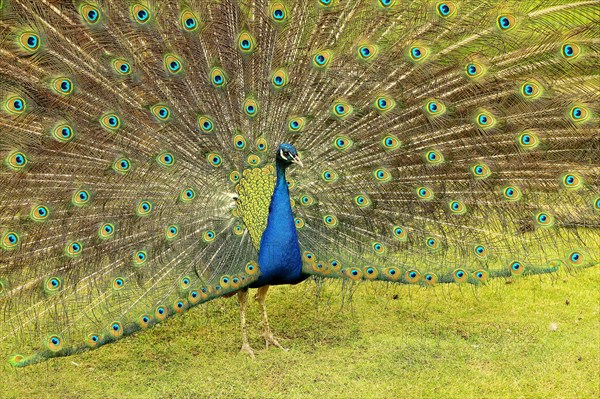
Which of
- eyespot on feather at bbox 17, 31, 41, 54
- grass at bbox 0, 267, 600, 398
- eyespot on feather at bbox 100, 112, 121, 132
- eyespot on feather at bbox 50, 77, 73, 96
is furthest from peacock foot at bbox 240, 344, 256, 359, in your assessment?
eyespot on feather at bbox 17, 31, 41, 54

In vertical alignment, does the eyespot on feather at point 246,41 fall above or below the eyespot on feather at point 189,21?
below

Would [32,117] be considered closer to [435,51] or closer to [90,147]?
[90,147]

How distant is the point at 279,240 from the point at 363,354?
131 cm

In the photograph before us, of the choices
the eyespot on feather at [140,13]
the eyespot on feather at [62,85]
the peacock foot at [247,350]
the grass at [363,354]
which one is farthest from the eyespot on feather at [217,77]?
the peacock foot at [247,350]

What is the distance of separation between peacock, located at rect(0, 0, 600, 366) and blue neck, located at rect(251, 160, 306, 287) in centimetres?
1

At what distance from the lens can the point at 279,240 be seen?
4188mm

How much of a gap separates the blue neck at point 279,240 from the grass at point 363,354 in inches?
33.2

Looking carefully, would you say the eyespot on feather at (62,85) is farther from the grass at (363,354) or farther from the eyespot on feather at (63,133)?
the grass at (363,354)

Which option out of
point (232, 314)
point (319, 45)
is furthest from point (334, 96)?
point (232, 314)

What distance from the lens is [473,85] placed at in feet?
13.4

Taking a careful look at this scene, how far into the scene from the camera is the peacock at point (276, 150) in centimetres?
383

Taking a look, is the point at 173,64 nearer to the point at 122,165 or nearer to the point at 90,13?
the point at 90,13

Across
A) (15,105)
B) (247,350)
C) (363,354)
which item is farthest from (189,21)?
(363,354)

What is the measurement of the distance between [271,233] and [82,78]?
150cm
